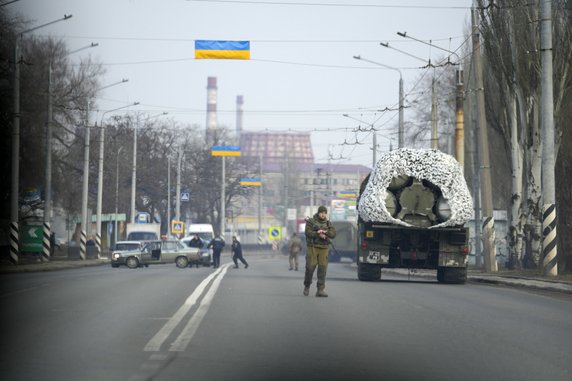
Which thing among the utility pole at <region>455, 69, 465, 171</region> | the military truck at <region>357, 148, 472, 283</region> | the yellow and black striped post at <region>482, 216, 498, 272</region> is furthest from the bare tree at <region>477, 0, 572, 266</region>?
the military truck at <region>357, 148, 472, 283</region>

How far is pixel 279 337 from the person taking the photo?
13.7 meters

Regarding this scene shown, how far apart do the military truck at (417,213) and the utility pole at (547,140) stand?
384 centimetres

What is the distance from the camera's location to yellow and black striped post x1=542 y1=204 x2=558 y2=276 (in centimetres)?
3284

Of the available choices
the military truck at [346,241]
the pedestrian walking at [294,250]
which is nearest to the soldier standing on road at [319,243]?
the pedestrian walking at [294,250]

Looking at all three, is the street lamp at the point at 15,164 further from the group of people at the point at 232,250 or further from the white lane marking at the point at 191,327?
the white lane marking at the point at 191,327

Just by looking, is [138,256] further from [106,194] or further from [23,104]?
[106,194]

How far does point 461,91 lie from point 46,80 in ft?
70.0

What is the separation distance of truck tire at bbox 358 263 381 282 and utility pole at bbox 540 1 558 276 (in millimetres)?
5570

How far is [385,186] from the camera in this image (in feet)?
99.0

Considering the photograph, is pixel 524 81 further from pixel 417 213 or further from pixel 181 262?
pixel 181 262

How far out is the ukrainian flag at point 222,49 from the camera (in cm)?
4247

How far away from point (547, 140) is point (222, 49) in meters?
15.2

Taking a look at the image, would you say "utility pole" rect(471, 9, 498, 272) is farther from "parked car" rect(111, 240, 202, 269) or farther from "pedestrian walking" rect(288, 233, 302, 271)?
"parked car" rect(111, 240, 202, 269)

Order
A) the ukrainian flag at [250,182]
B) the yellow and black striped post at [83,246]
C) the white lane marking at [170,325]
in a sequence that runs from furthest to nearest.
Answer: the ukrainian flag at [250,182], the yellow and black striped post at [83,246], the white lane marking at [170,325]
